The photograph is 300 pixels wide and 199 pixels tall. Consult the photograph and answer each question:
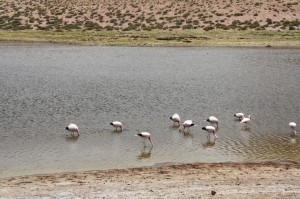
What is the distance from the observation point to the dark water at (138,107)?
64.3ft

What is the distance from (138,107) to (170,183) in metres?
12.8

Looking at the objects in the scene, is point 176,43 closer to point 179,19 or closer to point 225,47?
point 225,47

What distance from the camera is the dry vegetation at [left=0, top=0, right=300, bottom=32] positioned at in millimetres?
79625

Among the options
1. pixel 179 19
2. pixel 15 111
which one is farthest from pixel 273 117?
pixel 179 19

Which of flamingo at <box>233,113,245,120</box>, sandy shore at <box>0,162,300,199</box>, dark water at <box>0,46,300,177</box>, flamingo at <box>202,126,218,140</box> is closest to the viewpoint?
sandy shore at <box>0,162,300,199</box>

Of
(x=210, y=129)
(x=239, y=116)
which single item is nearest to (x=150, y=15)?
(x=239, y=116)

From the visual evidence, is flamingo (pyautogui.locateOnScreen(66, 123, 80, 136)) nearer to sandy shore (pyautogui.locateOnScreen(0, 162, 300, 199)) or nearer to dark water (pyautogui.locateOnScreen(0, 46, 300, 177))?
dark water (pyautogui.locateOnScreen(0, 46, 300, 177))

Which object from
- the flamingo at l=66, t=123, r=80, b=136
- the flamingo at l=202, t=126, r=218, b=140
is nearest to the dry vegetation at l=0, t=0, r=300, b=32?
the flamingo at l=202, t=126, r=218, b=140

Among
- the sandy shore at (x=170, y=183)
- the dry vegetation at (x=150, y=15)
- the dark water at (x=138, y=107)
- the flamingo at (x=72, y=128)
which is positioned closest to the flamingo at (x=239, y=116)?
the dark water at (x=138, y=107)

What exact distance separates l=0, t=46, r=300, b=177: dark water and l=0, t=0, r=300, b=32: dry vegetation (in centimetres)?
2868

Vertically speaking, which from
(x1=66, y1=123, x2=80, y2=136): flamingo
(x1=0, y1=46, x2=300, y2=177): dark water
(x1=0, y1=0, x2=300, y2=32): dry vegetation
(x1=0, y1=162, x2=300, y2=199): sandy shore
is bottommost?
(x1=0, y1=0, x2=300, y2=32): dry vegetation

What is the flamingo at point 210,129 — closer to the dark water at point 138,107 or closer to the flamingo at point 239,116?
the dark water at point 138,107

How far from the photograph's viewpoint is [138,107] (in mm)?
28125

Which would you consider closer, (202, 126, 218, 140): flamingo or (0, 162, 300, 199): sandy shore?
(0, 162, 300, 199): sandy shore
